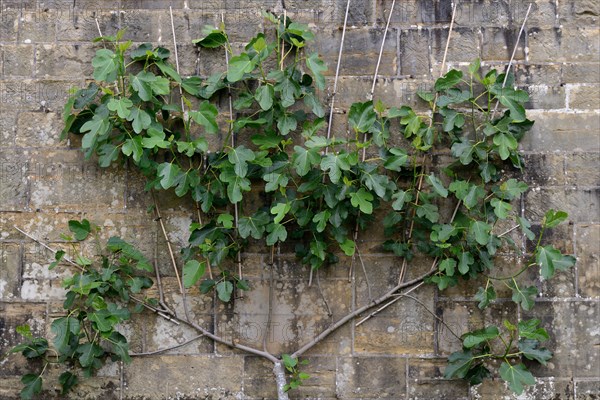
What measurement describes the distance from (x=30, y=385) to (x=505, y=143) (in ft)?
7.82

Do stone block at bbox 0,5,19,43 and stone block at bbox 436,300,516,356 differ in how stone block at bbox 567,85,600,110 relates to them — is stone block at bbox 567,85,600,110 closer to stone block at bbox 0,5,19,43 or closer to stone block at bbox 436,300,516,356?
stone block at bbox 436,300,516,356

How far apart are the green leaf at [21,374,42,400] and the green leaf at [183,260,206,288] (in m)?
0.80

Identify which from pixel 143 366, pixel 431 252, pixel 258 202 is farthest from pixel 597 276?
pixel 143 366

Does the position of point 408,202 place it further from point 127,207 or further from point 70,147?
point 70,147

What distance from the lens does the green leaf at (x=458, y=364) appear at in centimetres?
347

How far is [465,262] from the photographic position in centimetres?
346

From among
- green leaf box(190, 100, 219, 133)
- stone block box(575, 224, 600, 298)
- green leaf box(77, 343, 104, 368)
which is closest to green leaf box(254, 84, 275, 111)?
green leaf box(190, 100, 219, 133)

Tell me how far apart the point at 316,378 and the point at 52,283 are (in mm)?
1296

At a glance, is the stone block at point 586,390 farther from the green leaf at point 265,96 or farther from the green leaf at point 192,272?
the green leaf at point 265,96

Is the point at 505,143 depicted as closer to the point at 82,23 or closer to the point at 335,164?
the point at 335,164

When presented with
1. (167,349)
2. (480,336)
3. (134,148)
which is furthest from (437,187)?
(167,349)

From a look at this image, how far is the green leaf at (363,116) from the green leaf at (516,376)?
3.99ft

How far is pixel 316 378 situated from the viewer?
11.8 ft

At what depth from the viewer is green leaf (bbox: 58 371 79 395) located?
3.53m
